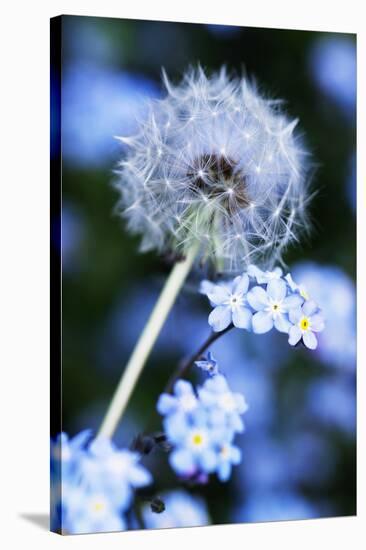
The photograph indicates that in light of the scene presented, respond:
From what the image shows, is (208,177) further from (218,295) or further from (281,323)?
(281,323)

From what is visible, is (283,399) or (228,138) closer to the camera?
(228,138)

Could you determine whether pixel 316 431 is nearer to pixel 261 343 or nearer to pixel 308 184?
pixel 261 343

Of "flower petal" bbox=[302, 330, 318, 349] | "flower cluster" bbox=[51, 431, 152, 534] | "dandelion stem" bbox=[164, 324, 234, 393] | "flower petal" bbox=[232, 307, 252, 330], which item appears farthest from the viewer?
"flower petal" bbox=[302, 330, 318, 349]

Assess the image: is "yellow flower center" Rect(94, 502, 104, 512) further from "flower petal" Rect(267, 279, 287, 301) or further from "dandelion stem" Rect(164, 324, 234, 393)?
"flower petal" Rect(267, 279, 287, 301)

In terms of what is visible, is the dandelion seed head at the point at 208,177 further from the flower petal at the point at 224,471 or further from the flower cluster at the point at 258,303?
the flower petal at the point at 224,471

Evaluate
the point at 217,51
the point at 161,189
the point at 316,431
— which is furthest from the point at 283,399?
the point at 217,51

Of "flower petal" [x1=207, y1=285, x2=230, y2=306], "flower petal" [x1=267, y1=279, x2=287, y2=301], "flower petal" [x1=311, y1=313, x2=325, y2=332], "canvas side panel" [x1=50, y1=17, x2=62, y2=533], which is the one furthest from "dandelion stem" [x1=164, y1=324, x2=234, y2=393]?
"canvas side panel" [x1=50, y1=17, x2=62, y2=533]
